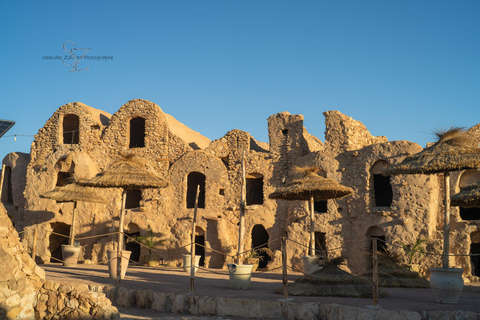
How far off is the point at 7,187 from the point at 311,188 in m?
18.2

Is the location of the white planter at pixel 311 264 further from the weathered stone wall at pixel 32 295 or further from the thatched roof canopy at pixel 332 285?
the weathered stone wall at pixel 32 295

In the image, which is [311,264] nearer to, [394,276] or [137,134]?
[394,276]

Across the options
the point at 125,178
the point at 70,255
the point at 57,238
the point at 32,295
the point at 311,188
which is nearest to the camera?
the point at 32,295

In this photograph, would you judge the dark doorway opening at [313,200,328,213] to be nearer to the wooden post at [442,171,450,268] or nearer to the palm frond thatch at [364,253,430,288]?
the palm frond thatch at [364,253,430,288]

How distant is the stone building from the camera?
1645cm

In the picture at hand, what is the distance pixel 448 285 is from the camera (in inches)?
354

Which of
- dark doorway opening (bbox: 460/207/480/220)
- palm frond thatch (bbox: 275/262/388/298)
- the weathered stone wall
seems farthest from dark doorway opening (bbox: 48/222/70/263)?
dark doorway opening (bbox: 460/207/480/220)

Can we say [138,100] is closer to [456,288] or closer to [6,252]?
[6,252]

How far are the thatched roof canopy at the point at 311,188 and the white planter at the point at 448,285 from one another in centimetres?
407

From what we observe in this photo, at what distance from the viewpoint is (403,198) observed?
651 inches

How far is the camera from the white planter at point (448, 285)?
354 inches

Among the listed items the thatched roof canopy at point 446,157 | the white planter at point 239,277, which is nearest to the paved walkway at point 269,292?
the white planter at point 239,277

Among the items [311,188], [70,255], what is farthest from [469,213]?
[70,255]

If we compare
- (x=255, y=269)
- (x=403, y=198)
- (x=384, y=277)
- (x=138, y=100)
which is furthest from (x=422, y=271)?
(x=138, y=100)
